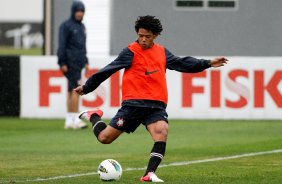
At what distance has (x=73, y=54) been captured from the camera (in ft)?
66.9

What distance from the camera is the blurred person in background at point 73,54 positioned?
20.3 meters

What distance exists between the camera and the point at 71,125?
66.7 ft

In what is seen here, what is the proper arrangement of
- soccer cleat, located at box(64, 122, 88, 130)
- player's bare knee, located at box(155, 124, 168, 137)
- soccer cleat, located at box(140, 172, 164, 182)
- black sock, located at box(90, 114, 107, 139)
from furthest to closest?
1. soccer cleat, located at box(64, 122, 88, 130)
2. black sock, located at box(90, 114, 107, 139)
3. player's bare knee, located at box(155, 124, 168, 137)
4. soccer cleat, located at box(140, 172, 164, 182)

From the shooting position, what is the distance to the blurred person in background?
2033cm

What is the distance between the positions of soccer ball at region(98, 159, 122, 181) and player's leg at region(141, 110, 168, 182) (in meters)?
0.35

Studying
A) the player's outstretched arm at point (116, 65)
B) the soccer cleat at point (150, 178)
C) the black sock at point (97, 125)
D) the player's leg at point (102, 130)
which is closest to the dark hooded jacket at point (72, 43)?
the player's leg at point (102, 130)

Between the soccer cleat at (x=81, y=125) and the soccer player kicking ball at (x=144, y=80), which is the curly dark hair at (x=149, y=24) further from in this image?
the soccer cleat at (x=81, y=125)

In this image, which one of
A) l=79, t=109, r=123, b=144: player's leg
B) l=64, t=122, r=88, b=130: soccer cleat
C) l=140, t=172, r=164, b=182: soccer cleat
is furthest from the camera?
l=64, t=122, r=88, b=130: soccer cleat

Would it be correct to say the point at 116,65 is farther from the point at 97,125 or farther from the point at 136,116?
the point at 97,125

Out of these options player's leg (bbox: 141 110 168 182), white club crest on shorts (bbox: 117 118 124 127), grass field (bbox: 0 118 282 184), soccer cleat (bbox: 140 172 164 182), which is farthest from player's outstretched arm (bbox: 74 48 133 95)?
soccer cleat (bbox: 140 172 164 182)

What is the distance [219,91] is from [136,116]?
10260 millimetres

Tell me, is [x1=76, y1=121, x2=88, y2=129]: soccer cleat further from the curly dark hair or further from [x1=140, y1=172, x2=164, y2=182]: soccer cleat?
[x1=140, y1=172, x2=164, y2=182]: soccer cleat

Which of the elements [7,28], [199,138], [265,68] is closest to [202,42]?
[265,68]

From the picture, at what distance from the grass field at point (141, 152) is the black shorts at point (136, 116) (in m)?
0.58
